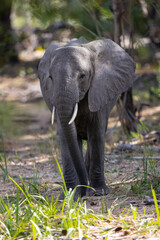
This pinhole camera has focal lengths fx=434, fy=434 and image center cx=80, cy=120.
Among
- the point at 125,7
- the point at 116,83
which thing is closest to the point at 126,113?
the point at 125,7

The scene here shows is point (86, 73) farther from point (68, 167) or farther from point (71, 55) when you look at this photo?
point (68, 167)

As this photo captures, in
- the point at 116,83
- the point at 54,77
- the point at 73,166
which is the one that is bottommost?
the point at 73,166

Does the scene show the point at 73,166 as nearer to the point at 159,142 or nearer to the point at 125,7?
the point at 159,142

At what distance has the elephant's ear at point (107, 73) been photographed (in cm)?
434

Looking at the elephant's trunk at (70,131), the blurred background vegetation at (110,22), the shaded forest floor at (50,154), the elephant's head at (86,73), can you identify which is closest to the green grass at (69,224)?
the shaded forest floor at (50,154)

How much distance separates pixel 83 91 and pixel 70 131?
448mm

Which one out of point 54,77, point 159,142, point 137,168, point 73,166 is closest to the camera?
point 54,77

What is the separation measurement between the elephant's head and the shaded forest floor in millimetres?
842

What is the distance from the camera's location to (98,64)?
454cm

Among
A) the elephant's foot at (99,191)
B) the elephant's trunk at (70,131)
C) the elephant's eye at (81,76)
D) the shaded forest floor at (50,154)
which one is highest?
the elephant's eye at (81,76)

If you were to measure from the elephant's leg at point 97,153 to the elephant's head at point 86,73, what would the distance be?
Answer: 0.29 metres

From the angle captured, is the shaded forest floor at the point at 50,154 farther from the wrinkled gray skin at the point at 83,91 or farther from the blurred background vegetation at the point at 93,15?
the blurred background vegetation at the point at 93,15

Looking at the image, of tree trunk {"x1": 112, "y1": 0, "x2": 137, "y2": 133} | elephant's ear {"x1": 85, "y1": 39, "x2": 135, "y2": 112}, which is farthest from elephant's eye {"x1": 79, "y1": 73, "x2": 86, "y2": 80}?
tree trunk {"x1": 112, "y1": 0, "x2": 137, "y2": 133}

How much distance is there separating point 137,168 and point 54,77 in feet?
6.94
